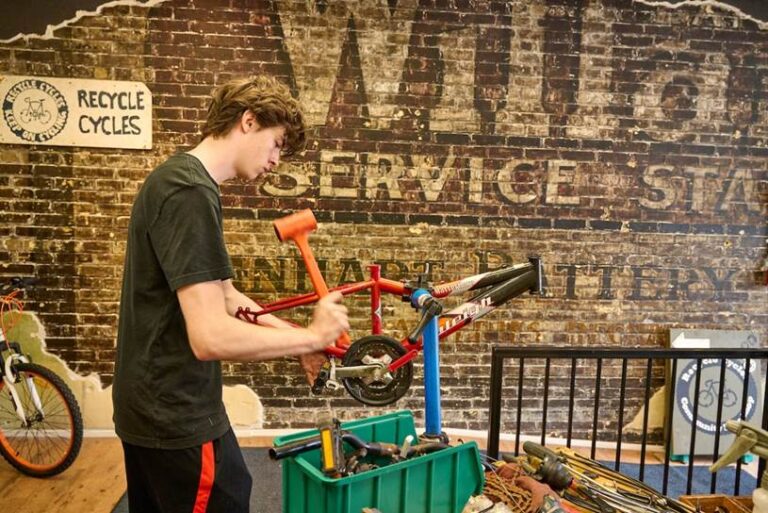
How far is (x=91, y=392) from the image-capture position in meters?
3.37

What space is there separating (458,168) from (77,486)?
9.04ft

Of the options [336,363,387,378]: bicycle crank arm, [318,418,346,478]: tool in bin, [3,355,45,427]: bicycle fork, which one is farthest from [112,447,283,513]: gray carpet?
[318,418,346,478]: tool in bin

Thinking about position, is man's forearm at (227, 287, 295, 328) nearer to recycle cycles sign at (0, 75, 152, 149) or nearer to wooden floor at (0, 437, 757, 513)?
wooden floor at (0, 437, 757, 513)

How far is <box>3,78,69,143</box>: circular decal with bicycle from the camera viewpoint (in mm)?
3203

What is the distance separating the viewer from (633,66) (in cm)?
346

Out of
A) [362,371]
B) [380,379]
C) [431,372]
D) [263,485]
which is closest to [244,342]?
[362,371]

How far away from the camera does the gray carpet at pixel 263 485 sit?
2.68 meters

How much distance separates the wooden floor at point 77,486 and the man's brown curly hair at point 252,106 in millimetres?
2191

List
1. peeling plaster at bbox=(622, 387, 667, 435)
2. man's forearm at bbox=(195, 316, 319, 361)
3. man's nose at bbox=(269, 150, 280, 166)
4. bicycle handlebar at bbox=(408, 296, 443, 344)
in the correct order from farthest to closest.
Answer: peeling plaster at bbox=(622, 387, 667, 435) → bicycle handlebar at bbox=(408, 296, 443, 344) → man's nose at bbox=(269, 150, 280, 166) → man's forearm at bbox=(195, 316, 319, 361)

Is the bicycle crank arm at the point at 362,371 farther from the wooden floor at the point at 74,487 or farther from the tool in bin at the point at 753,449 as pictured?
the wooden floor at the point at 74,487

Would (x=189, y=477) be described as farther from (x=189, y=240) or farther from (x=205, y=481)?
(x=189, y=240)

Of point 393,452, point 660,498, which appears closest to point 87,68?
point 393,452

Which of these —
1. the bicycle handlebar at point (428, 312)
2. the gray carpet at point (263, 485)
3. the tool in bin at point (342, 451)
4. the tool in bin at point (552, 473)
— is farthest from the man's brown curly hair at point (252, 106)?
the gray carpet at point (263, 485)

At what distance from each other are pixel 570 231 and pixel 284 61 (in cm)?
208
